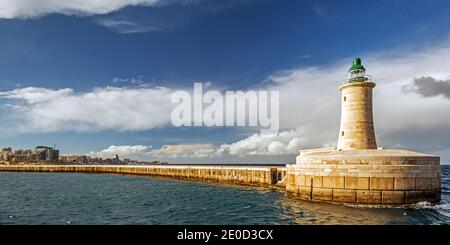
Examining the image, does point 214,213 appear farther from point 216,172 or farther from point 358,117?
point 216,172

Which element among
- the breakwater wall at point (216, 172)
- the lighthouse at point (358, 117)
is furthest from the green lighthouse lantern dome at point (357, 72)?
the breakwater wall at point (216, 172)

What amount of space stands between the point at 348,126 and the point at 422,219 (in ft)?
37.7

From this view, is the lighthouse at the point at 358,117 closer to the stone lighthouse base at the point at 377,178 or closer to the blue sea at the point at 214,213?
the stone lighthouse base at the point at 377,178

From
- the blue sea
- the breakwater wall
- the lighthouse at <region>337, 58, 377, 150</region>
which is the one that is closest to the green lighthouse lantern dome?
the lighthouse at <region>337, 58, 377, 150</region>

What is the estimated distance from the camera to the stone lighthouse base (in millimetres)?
24391

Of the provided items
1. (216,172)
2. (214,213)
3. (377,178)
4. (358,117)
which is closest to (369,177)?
(377,178)

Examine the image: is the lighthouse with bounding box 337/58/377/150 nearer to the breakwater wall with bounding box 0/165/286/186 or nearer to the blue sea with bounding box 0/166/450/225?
the blue sea with bounding box 0/166/450/225

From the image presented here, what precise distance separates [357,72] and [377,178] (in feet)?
36.0

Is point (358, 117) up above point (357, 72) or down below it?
below

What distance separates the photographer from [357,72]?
104 ft
